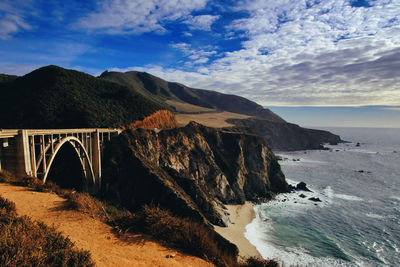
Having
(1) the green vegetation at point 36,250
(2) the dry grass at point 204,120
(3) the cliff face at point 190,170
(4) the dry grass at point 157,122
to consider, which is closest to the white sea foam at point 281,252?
(3) the cliff face at point 190,170

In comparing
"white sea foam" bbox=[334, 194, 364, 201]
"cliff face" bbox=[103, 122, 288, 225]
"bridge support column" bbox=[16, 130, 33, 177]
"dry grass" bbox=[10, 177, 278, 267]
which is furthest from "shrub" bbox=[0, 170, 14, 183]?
"white sea foam" bbox=[334, 194, 364, 201]

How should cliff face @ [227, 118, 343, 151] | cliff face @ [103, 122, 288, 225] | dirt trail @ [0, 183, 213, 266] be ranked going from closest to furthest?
1. dirt trail @ [0, 183, 213, 266]
2. cliff face @ [103, 122, 288, 225]
3. cliff face @ [227, 118, 343, 151]

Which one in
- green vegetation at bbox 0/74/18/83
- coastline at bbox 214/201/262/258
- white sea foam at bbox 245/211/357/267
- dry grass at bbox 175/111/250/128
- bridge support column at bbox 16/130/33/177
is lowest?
white sea foam at bbox 245/211/357/267

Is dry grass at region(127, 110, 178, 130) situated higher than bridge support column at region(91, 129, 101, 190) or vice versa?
dry grass at region(127, 110, 178, 130)

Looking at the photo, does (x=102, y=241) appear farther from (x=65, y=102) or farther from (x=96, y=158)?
(x=65, y=102)

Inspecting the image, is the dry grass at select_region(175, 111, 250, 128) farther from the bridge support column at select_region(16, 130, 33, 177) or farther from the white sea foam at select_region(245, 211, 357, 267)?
the bridge support column at select_region(16, 130, 33, 177)

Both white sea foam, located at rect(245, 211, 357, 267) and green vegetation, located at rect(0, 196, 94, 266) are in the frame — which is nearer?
green vegetation, located at rect(0, 196, 94, 266)
